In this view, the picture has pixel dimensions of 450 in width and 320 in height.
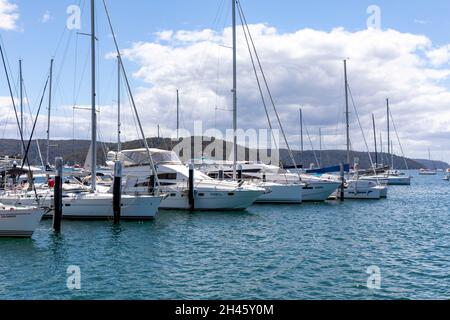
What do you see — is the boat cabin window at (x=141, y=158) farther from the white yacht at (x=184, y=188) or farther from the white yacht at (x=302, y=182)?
the white yacht at (x=302, y=182)

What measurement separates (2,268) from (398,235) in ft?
64.3

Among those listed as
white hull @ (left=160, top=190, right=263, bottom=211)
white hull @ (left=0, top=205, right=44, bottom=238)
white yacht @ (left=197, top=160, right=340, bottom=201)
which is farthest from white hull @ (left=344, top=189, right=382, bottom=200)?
white hull @ (left=0, top=205, right=44, bottom=238)

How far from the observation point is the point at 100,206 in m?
29.2

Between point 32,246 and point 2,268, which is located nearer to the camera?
point 2,268

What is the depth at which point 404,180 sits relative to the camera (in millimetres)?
99000

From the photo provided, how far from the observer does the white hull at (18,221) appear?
22.4 meters

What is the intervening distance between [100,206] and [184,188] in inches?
357

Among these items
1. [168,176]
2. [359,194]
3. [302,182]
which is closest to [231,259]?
[168,176]

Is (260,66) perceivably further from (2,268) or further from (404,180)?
(404,180)

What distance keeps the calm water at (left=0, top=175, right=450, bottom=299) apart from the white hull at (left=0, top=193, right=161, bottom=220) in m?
0.93

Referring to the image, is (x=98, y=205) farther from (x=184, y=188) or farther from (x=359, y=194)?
(x=359, y=194)
